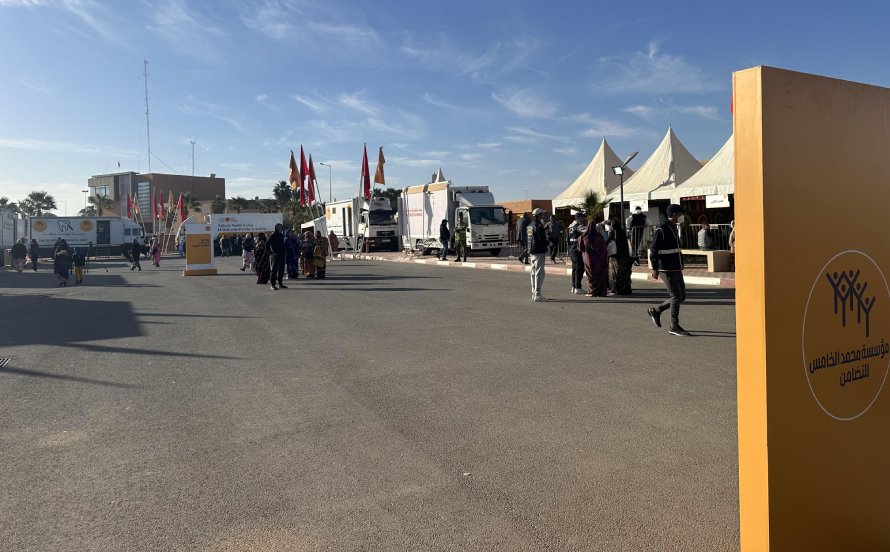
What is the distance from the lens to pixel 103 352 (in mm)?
8828

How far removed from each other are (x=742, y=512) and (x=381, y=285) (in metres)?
15.9

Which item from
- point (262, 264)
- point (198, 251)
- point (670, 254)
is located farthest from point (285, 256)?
point (670, 254)

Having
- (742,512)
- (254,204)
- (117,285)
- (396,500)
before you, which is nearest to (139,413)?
(396,500)

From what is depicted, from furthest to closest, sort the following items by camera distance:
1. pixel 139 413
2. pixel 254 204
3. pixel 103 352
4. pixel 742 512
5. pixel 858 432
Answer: pixel 254 204 → pixel 103 352 → pixel 139 413 → pixel 858 432 → pixel 742 512

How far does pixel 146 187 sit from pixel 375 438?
4959 inches

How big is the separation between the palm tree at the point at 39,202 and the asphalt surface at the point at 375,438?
100219 mm

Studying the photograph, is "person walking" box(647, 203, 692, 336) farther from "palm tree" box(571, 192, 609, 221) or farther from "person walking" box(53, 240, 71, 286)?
"person walking" box(53, 240, 71, 286)

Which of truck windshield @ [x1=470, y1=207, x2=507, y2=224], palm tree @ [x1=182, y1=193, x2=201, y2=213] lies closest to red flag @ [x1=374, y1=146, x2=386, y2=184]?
truck windshield @ [x1=470, y1=207, x2=507, y2=224]

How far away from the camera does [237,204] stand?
10200 centimetres

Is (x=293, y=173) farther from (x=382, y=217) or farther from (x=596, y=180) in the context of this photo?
(x=596, y=180)

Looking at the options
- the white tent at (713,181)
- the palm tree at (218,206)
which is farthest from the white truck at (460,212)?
the palm tree at (218,206)

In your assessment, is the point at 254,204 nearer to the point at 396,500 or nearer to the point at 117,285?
the point at 117,285

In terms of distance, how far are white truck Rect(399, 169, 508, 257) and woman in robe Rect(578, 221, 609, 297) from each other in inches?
574

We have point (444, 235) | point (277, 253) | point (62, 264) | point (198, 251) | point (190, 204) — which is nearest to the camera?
point (277, 253)
